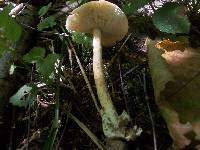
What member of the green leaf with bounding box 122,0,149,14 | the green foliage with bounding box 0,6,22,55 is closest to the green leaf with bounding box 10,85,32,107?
the green foliage with bounding box 0,6,22,55

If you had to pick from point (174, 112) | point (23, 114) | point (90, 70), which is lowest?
point (23, 114)

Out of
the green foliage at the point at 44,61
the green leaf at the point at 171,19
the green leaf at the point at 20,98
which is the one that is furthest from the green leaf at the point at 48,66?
the green leaf at the point at 171,19

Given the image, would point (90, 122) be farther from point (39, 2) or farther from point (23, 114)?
point (39, 2)

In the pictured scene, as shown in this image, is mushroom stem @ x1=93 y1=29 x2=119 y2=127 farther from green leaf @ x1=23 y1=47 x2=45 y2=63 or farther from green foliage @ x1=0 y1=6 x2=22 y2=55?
green foliage @ x1=0 y1=6 x2=22 y2=55

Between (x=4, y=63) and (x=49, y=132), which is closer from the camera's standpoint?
(x=49, y=132)

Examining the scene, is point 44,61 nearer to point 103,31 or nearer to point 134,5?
point 103,31

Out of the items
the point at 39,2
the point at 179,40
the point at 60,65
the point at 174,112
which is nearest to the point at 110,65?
the point at 60,65

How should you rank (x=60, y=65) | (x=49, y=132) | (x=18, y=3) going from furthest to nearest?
(x=18, y=3) → (x=60, y=65) → (x=49, y=132)

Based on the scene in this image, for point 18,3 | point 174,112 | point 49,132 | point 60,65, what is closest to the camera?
point 174,112

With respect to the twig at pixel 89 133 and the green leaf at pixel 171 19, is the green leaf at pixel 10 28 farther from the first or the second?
the green leaf at pixel 171 19
